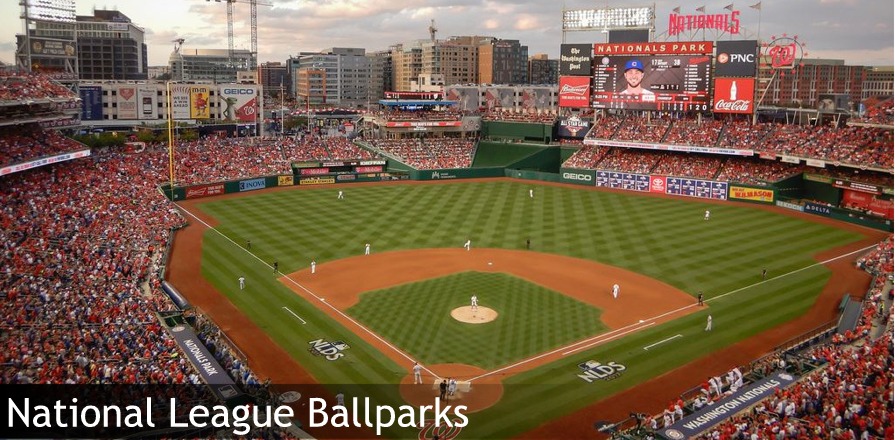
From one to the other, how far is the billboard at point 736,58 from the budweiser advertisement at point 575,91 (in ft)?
45.5

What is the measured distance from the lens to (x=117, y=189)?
48719mm

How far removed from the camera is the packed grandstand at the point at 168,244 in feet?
61.9

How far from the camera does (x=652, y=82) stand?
6762 centimetres

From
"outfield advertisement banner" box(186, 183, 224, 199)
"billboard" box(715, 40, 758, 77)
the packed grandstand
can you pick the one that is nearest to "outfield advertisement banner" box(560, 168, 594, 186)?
the packed grandstand

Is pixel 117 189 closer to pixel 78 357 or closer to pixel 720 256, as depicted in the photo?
pixel 78 357

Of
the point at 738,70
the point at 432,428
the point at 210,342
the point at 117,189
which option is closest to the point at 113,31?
the point at 117,189

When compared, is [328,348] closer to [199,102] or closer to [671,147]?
[671,147]

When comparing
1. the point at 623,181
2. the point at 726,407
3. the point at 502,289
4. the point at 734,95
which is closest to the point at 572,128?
the point at 623,181

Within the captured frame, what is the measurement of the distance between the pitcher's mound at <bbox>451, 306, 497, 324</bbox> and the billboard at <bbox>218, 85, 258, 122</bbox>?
58428 mm

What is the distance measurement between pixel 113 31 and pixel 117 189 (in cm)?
9776

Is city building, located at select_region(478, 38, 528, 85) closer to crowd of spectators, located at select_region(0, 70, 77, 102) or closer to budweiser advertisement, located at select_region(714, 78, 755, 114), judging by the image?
budweiser advertisement, located at select_region(714, 78, 755, 114)

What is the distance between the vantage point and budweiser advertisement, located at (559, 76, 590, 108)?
238 feet

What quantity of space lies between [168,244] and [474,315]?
21812mm

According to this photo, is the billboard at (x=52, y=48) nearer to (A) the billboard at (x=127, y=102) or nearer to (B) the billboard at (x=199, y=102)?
(A) the billboard at (x=127, y=102)
